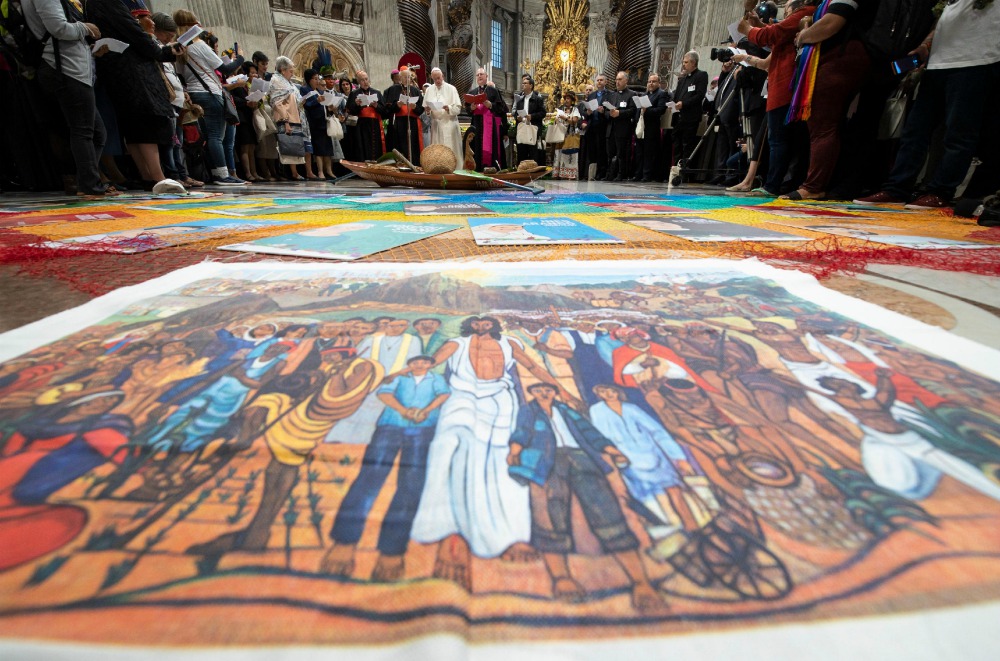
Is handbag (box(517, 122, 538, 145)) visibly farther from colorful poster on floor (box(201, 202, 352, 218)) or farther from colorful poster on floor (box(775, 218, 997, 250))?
colorful poster on floor (box(775, 218, 997, 250))

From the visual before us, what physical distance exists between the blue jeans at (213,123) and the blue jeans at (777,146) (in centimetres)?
453

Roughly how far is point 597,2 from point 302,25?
1137 centimetres

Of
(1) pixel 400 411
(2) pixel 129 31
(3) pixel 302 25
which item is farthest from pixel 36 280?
(3) pixel 302 25

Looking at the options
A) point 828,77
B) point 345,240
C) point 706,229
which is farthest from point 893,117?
point 345,240

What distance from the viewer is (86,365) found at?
44cm

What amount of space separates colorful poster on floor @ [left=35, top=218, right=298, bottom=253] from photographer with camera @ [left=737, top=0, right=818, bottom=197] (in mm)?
3184

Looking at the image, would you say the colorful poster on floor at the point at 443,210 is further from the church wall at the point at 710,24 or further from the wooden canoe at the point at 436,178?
the church wall at the point at 710,24

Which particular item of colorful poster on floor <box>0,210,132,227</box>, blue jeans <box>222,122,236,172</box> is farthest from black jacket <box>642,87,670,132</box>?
colorful poster on floor <box>0,210,132,227</box>

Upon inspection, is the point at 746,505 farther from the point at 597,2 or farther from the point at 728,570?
the point at 597,2

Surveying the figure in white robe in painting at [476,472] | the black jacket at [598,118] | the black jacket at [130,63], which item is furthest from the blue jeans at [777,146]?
the black jacket at [598,118]

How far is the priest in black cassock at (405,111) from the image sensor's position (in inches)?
212

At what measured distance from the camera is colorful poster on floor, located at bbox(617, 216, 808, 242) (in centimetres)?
120

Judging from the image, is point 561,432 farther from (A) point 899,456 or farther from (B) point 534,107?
(B) point 534,107

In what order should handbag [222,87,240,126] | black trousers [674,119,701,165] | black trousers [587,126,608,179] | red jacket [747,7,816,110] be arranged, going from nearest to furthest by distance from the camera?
red jacket [747,7,816,110] → handbag [222,87,240,126] → black trousers [674,119,701,165] → black trousers [587,126,608,179]
